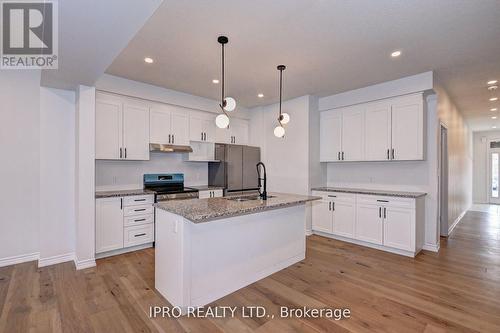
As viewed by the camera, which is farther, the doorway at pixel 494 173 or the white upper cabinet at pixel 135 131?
the doorway at pixel 494 173

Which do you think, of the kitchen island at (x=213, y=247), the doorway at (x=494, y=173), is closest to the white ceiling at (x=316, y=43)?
the kitchen island at (x=213, y=247)

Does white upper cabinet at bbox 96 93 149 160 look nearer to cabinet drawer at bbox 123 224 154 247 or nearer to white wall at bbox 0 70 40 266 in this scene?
white wall at bbox 0 70 40 266

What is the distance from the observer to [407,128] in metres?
3.97

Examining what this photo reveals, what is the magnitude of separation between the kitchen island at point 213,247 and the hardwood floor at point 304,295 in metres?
0.15

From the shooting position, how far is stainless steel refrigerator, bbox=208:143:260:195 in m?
5.04

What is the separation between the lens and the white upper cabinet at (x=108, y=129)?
376cm

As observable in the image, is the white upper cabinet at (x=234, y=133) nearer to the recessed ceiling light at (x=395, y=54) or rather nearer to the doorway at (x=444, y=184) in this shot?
the recessed ceiling light at (x=395, y=54)

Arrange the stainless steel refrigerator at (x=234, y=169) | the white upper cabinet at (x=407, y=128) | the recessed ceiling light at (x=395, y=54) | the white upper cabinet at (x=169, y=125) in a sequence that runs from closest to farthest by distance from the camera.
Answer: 1. the recessed ceiling light at (x=395, y=54)
2. the white upper cabinet at (x=407, y=128)
3. the white upper cabinet at (x=169, y=125)
4. the stainless steel refrigerator at (x=234, y=169)

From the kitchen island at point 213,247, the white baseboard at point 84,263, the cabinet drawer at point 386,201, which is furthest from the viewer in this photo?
the cabinet drawer at point 386,201

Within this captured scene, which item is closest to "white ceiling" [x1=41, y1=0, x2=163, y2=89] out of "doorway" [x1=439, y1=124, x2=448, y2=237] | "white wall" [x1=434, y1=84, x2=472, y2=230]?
"white wall" [x1=434, y1=84, x2=472, y2=230]

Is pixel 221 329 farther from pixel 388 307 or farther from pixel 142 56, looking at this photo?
pixel 142 56

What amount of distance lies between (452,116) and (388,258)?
147 inches

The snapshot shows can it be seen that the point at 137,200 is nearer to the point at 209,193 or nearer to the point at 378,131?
the point at 209,193

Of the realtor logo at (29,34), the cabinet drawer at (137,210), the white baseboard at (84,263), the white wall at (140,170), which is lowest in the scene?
the white baseboard at (84,263)
